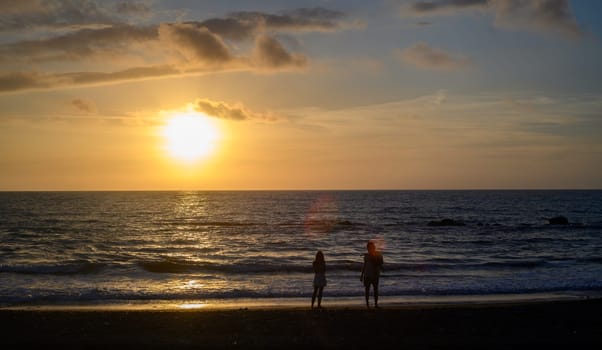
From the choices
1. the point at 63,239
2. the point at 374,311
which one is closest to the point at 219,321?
the point at 374,311

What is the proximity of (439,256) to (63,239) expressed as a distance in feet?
95.8

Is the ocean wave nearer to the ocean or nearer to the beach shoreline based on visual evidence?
the ocean

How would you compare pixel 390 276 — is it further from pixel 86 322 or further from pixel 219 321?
pixel 86 322

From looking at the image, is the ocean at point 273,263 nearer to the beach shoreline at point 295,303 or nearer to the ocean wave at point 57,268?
the ocean wave at point 57,268

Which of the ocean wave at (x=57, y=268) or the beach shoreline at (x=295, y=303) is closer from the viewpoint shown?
the beach shoreline at (x=295, y=303)

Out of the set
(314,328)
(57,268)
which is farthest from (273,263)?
(314,328)

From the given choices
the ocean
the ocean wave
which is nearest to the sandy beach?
the ocean

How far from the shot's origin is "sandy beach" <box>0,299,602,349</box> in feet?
39.8

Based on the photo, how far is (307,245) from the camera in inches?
1642

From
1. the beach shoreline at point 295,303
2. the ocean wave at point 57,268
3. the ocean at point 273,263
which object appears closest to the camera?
the beach shoreline at point 295,303

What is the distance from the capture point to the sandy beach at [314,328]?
12.1 meters

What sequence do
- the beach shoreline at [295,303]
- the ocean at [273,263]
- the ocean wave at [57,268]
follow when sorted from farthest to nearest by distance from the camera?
the ocean wave at [57,268], the ocean at [273,263], the beach shoreline at [295,303]

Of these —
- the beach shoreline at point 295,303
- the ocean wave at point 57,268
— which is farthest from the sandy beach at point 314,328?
the ocean wave at point 57,268

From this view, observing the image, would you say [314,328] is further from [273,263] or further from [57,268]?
[57,268]
